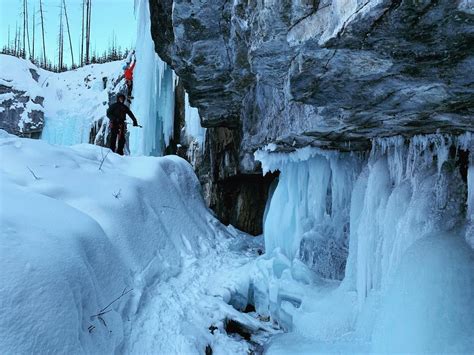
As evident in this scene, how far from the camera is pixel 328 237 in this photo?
541cm

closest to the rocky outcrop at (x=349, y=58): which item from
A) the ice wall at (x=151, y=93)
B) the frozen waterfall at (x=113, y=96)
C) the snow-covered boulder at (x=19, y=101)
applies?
the ice wall at (x=151, y=93)

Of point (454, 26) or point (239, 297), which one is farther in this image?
point (239, 297)

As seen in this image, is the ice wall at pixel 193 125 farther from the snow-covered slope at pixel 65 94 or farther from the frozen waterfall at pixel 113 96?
the snow-covered slope at pixel 65 94

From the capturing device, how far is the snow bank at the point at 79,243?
80.2 inches

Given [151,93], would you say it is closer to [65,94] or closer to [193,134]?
[193,134]

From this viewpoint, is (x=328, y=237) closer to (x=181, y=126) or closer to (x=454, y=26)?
(x=454, y=26)

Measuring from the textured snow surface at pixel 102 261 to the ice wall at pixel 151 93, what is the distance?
464 centimetres

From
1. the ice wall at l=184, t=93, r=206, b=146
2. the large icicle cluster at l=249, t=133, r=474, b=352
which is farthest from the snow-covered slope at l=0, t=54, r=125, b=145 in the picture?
the large icicle cluster at l=249, t=133, r=474, b=352

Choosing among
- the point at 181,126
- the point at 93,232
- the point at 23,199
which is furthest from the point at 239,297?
the point at 181,126

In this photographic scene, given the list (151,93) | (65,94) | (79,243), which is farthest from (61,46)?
(79,243)

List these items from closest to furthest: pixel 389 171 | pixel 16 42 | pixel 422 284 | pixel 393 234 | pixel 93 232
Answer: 1. pixel 422 284
2. pixel 93 232
3. pixel 393 234
4. pixel 389 171
5. pixel 16 42

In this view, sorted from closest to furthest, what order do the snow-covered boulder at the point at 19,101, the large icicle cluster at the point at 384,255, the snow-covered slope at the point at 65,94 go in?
1. the large icicle cluster at the point at 384,255
2. the snow-covered boulder at the point at 19,101
3. the snow-covered slope at the point at 65,94

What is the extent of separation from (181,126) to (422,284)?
30.1 feet

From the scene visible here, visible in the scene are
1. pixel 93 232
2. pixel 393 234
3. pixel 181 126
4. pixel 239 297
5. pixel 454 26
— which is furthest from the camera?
pixel 181 126
